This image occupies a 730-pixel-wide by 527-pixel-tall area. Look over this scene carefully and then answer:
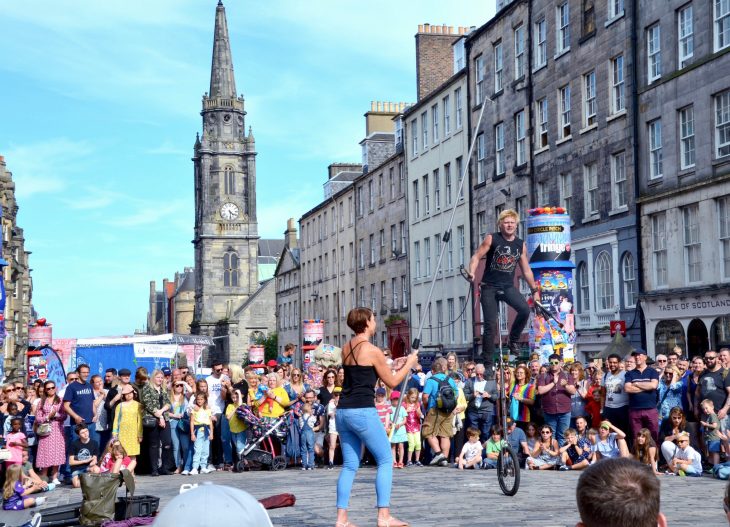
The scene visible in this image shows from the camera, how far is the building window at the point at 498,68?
4091cm

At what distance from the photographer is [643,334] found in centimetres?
3025

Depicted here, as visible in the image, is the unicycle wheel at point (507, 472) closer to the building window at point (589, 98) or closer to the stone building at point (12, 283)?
the building window at point (589, 98)

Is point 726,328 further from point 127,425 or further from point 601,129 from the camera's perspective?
point 127,425

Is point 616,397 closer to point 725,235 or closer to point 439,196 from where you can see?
point 725,235

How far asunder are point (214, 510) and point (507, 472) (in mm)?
10695

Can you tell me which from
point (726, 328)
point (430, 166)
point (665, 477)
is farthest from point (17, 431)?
point (430, 166)

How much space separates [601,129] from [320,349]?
10639 mm

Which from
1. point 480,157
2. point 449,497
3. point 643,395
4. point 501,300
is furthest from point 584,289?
point 449,497

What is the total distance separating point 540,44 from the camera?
37.3m

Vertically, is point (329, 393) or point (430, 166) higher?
point (430, 166)

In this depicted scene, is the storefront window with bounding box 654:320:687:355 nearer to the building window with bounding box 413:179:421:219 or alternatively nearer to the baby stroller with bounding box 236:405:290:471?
the baby stroller with bounding box 236:405:290:471

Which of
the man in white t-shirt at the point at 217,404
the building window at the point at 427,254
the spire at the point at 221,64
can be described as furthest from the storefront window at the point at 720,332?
the spire at the point at 221,64

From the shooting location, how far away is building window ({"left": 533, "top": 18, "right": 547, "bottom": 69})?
37.0 metres

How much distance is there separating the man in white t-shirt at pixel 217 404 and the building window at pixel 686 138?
47.2ft
